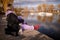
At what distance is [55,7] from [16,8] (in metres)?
0.37

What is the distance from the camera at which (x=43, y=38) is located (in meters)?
1.29

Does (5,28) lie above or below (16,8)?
below

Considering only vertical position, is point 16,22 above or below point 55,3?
below

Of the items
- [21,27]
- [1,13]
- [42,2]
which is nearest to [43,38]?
[21,27]

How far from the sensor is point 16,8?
4.67 feet

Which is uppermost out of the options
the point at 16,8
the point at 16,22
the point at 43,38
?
the point at 16,8

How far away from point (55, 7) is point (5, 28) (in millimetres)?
491

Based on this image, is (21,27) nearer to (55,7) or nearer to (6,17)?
(6,17)

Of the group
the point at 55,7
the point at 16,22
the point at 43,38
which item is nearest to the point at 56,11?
the point at 55,7

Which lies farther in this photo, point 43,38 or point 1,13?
point 1,13

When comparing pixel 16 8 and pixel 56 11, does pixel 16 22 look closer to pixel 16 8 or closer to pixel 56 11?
pixel 16 8

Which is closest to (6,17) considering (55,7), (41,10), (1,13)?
(1,13)

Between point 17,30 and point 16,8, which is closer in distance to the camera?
point 17,30

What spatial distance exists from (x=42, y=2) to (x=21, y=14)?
23cm
